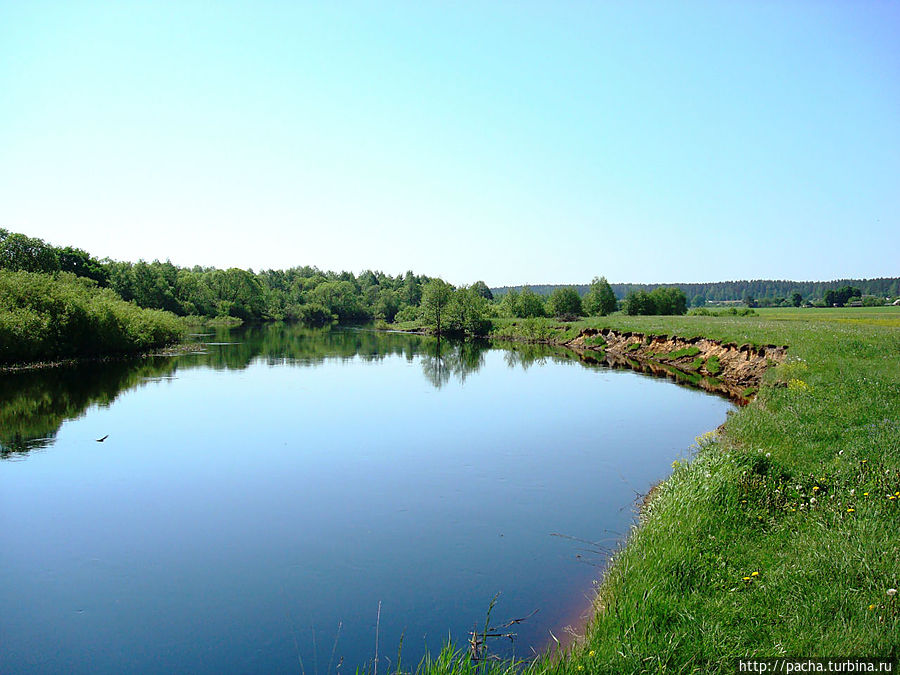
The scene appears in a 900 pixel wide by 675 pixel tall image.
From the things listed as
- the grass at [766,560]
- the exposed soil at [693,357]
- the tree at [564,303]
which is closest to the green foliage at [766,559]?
the grass at [766,560]

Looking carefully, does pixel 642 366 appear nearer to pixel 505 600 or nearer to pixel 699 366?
pixel 699 366

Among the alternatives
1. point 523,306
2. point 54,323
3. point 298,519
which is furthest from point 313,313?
point 298,519

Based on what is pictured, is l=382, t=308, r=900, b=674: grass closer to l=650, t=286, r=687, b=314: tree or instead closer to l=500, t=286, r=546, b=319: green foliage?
l=500, t=286, r=546, b=319: green foliage

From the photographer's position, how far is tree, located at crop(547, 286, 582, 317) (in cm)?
8244

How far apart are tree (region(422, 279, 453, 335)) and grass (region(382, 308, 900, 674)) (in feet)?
199

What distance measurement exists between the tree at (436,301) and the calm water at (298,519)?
159ft

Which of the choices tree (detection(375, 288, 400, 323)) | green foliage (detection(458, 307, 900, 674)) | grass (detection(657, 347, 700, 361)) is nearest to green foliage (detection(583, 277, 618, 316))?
tree (detection(375, 288, 400, 323))

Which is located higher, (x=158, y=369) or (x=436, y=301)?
(x=436, y=301)

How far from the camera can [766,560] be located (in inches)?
241

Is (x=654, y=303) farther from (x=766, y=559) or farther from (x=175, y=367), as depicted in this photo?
(x=766, y=559)

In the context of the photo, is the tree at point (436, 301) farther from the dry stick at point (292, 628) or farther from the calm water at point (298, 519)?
the dry stick at point (292, 628)

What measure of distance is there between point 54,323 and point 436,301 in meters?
46.0

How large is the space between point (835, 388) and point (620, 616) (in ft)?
36.2

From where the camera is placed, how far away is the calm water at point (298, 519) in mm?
6812
